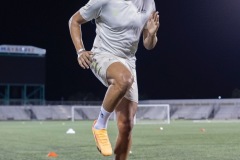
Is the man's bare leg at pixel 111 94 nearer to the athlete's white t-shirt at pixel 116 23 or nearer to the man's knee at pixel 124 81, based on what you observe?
the man's knee at pixel 124 81

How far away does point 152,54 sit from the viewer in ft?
193

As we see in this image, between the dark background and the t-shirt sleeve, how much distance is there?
4339 centimetres

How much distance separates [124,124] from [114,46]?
2.88 ft

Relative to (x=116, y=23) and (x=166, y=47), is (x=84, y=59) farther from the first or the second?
(x=166, y=47)

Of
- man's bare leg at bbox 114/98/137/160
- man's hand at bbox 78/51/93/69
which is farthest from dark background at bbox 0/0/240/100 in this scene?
man's hand at bbox 78/51/93/69

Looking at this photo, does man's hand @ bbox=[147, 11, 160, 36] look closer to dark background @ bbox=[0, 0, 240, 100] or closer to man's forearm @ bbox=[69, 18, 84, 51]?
man's forearm @ bbox=[69, 18, 84, 51]

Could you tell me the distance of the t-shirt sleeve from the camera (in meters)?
5.95

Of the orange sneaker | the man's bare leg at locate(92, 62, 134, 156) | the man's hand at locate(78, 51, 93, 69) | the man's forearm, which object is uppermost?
the man's forearm

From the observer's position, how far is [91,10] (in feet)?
→ 19.5

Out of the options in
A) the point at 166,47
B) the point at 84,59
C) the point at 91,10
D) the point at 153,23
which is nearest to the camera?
the point at 84,59

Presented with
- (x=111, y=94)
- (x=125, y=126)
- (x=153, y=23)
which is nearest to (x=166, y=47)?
(x=153, y=23)

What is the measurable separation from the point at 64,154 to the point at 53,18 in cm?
5411

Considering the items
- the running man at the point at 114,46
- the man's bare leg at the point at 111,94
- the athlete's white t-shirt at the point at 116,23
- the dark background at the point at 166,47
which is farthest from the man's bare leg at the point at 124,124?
the dark background at the point at 166,47

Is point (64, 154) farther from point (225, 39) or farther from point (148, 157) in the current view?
point (225, 39)
